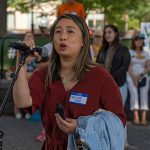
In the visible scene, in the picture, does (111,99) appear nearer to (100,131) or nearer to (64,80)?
(100,131)

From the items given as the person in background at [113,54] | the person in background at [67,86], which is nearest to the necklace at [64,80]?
the person in background at [67,86]

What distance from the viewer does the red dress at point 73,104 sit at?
8.48ft

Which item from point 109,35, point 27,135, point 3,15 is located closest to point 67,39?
point 109,35

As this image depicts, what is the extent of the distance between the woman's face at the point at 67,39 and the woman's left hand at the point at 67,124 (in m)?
0.39

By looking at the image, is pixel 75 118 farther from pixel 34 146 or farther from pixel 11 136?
pixel 11 136

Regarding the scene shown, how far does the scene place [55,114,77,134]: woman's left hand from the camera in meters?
2.49

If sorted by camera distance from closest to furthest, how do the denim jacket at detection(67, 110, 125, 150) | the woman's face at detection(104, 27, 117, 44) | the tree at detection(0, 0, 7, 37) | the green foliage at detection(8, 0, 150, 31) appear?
the denim jacket at detection(67, 110, 125, 150) < the woman's face at detection(104, 27, 117, 44) < the tree at detection(0, 0, 7, 37) < the green foliage at detection(8, 0, 150, 31)

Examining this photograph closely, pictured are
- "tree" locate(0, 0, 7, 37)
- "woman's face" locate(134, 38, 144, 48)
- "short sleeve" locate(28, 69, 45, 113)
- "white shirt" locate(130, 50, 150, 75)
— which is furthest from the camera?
"tree" locate(0, 0, 7, 37)

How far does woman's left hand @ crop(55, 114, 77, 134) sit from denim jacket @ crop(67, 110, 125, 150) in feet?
0.09

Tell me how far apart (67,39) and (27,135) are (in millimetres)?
5143

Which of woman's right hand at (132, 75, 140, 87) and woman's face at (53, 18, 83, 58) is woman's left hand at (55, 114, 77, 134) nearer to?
woman's face at (53, 18, 83, 58)

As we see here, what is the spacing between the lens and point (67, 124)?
97.9 inches

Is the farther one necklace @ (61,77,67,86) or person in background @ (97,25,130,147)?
person in background @ (97,25,130,147)

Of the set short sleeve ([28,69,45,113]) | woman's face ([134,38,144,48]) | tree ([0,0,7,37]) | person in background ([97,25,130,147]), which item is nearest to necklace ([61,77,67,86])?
short sleeve ([28,69,45,113])
